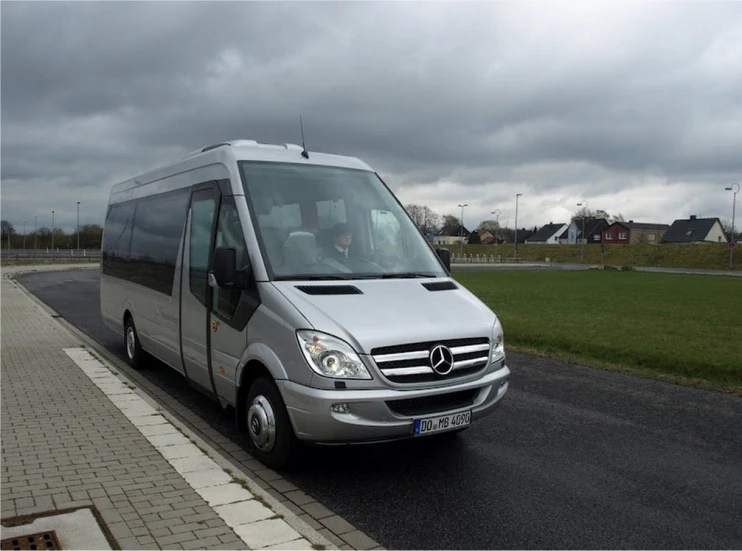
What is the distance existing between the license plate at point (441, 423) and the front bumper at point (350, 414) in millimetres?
44

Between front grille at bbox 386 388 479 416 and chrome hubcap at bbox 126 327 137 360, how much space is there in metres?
5.74

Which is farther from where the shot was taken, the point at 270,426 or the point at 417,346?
the point at 270,426

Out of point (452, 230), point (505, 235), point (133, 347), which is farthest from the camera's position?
point (452, 230)

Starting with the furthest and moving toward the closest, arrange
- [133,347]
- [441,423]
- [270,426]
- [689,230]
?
[689,230]
[133,347]
[270,426]
[441,423]

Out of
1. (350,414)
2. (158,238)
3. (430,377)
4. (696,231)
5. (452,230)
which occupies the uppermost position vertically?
(452,230)

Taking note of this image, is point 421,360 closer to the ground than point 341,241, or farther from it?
closer to the ground

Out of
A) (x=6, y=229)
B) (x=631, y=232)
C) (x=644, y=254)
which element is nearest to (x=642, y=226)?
(x=631, y=232)

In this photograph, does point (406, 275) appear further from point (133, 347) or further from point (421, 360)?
point (133, 347)

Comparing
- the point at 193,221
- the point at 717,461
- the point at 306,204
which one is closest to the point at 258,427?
the point at 306,204

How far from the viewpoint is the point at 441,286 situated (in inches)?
225

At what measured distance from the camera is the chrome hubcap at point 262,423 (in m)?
5.03

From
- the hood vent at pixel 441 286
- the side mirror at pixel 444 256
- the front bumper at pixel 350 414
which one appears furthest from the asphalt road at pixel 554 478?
the side mirror at pixel 444 256

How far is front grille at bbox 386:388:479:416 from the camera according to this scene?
15.4ft

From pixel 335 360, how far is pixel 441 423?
0.97 metres
